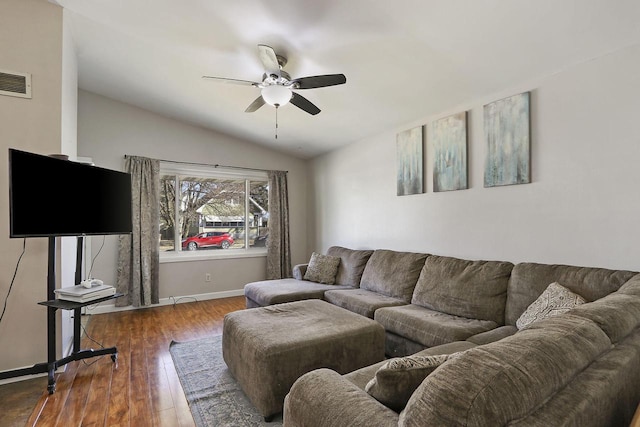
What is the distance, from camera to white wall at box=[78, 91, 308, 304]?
4.20 metres

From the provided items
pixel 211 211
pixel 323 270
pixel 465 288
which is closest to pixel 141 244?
pixel 211 211

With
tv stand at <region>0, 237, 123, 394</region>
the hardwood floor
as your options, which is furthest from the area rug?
tv stand at <region>0, 237, 123, 394</region>

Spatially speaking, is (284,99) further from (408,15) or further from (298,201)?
(298,201)

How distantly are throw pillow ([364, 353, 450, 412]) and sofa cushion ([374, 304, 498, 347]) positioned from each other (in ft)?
4.31

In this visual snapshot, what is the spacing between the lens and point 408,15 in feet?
6.86

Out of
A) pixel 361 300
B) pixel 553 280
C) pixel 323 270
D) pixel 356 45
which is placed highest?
pixel 356 45

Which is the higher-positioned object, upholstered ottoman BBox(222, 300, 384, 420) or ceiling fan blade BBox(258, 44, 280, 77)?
ceiling fan blade BBox(258, 44, 280, 77)

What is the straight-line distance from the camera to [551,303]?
2.02 m

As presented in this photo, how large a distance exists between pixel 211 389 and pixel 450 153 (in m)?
3.01

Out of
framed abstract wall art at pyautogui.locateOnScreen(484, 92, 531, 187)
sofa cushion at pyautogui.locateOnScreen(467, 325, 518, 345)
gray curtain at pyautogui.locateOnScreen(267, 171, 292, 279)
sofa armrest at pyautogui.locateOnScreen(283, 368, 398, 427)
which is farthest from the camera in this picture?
gray curtain at pyautogui.locateOnScreen(267, 171, 292, 279)

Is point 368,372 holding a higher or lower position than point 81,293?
lower

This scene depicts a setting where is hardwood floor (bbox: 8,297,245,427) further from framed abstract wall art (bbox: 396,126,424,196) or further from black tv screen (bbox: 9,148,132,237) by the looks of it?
framed abstract wall art (bbox: 396,126,424,196)

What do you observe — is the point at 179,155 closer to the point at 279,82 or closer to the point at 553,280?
the point at 279,82

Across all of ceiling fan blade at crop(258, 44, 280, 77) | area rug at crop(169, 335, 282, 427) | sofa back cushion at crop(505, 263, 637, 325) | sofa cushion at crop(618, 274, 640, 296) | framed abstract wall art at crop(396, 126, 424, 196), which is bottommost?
area rug at crop(169, 335, 282, 427)
